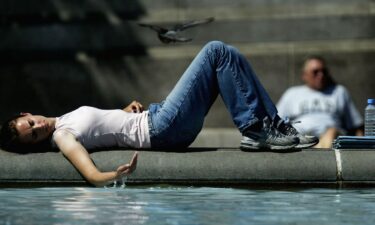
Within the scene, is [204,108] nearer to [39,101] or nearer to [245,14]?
[245,14]

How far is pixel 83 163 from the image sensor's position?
6.78 meters

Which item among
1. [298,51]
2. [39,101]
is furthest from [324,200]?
[39,101]

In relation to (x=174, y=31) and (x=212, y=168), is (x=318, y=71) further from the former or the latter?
(x=212, y=168)

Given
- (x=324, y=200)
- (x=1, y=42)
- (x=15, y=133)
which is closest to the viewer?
(x=324, y=200)

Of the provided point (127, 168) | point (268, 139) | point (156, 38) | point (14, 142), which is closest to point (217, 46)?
point (268, 139)

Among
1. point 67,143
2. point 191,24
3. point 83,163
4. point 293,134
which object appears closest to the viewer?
point 83,163

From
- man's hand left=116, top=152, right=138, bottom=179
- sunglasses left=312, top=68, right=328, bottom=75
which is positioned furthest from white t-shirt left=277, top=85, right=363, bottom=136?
man's hand left=116, top=152, right=138, bottom=179

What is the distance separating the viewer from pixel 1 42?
1311 centimetres

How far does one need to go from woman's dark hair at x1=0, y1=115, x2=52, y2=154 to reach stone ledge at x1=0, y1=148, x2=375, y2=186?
0.10 meters

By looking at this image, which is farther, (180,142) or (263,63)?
(263,63)

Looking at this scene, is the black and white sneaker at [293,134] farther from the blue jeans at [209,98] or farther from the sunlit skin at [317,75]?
the sunlit skin at [317,75]

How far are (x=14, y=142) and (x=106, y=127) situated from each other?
65 centimetres

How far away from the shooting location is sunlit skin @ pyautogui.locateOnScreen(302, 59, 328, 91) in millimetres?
9836

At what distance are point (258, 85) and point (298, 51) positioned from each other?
5.28 meters
